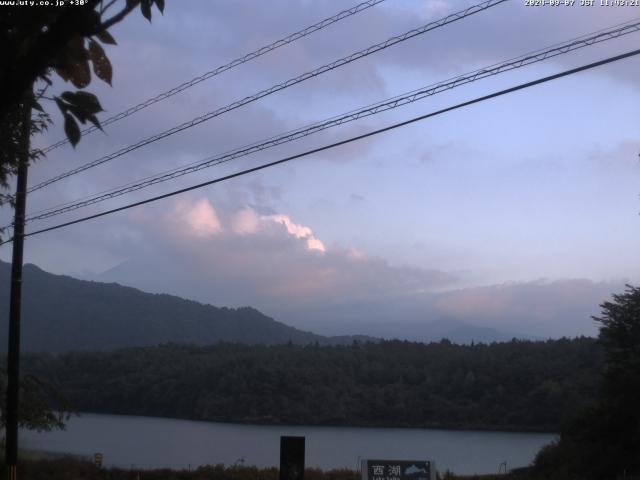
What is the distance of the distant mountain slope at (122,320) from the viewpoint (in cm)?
11019

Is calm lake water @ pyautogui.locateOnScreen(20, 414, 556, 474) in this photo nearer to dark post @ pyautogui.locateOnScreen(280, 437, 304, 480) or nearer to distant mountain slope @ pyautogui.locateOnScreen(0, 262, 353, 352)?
dark post @ pyautogui.locateOnScreen(280, 437, 304, 480)

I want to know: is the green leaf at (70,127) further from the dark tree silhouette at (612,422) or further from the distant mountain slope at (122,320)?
the distant mountain slope at (122,320)

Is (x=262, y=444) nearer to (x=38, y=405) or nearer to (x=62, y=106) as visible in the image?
(x=38, y=405)

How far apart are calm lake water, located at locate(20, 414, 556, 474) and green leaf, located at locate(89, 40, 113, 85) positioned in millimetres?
25873

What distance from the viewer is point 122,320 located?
123 metres

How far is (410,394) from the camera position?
168ft

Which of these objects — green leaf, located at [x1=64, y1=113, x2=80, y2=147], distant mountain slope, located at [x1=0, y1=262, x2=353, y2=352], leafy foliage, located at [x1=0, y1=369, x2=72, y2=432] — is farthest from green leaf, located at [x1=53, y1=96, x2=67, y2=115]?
distant mountain slope, located at [x1=0, y1=262, x2=353, y2=352]

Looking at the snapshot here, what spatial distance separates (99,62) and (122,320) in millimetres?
123128

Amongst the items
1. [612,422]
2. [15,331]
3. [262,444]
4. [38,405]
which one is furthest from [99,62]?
[262,444]

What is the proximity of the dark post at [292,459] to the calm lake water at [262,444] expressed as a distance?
14.0 metres

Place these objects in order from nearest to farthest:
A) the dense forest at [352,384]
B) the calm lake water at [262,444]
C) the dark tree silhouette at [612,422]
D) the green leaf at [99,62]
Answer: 1. the green leaf at [99,62]
2. the dark tree silhouette at [612,422]
3. the calm lake water at [262,444]
4. the dense forest at [352,384]

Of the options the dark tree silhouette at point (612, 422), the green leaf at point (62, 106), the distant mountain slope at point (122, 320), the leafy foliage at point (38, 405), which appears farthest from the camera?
the distant mountain slope at point (122, 320)

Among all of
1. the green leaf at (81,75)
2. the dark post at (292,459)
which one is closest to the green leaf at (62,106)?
the green leaf at (81,75)

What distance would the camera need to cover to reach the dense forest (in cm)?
4562
